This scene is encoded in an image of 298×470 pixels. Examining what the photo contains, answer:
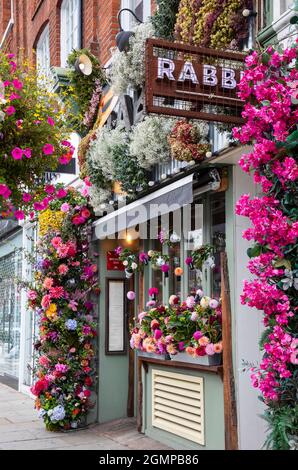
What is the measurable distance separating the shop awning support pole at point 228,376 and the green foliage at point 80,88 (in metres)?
4.61

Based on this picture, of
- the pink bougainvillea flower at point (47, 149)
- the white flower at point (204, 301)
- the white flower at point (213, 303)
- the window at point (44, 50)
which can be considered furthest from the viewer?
the window at point (44, 50)

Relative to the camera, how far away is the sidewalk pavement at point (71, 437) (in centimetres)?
789

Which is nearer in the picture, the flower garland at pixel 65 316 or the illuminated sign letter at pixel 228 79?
the illuminated sign letter at pixel 228 79

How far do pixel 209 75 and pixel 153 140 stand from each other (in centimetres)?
210

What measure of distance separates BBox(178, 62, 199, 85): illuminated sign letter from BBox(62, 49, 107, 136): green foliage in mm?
4580

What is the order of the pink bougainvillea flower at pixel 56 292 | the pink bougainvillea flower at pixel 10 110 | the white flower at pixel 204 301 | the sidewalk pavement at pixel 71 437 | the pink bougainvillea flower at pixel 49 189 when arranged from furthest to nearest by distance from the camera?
the pink bougainvillea flower at pixel 56 292 → the pink bougainvillea flower at pixel 49 189 → the sidewalk pavement at pixel 71 437 → the pink bougainvillea flower at pixel 10 110 → the white flower at pixel 204 301

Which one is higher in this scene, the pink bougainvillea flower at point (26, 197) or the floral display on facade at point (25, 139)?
the floral display on facade at point (25, 139)

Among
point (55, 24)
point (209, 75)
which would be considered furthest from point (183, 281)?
point (55, 24)

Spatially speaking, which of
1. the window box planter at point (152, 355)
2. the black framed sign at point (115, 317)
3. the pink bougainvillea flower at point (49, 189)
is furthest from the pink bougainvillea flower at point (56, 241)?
the window box planter at point (152, 355)

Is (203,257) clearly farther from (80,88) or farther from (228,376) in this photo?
(80,88)

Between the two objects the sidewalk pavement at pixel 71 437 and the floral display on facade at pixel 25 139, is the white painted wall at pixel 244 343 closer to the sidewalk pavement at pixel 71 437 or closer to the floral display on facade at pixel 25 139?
the sidewalk pavement at pixel 71 437

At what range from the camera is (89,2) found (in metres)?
11.0

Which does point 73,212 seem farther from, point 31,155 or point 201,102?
point 201,102

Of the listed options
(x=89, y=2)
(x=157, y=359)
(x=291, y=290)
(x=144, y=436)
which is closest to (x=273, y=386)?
(x=291, y=290)
